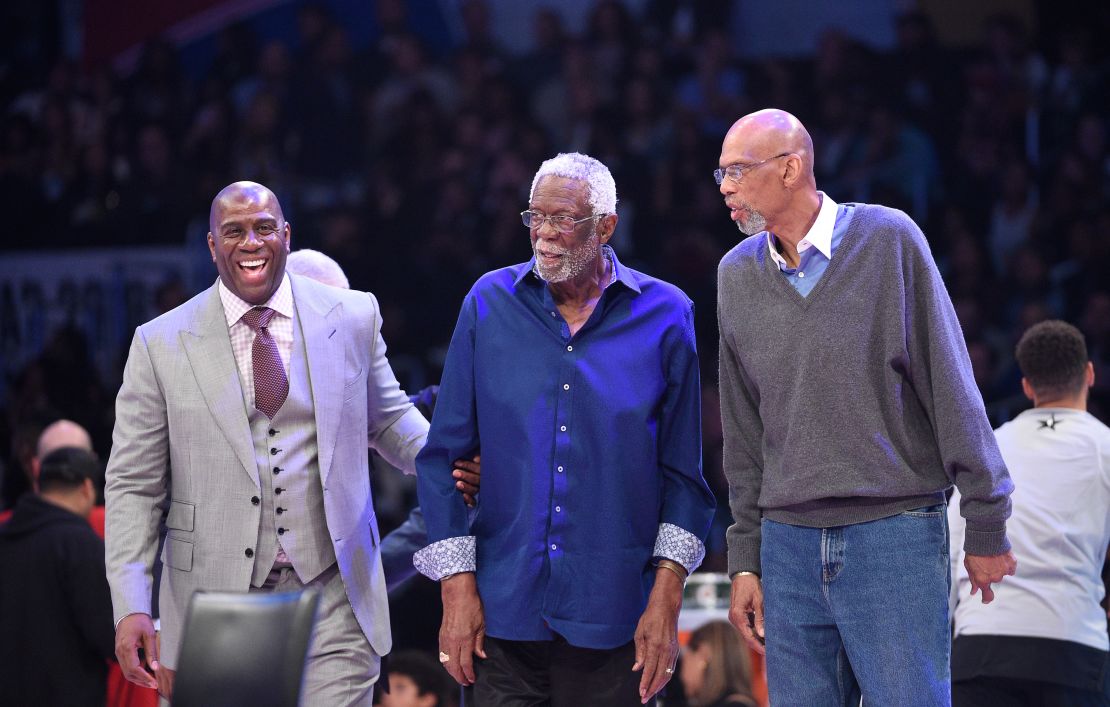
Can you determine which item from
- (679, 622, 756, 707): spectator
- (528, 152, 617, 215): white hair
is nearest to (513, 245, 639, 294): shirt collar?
(528, 152, 617, 215): white hair

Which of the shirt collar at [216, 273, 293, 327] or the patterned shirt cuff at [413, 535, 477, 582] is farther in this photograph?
the shirt collar at [216, 273, 293, 327]

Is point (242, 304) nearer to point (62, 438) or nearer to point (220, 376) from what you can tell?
point (220, 376)

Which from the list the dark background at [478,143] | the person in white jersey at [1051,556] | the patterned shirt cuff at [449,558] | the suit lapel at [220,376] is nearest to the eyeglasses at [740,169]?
the patterned shirt cuff at [449,558]

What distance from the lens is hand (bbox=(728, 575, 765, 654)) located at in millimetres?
2740

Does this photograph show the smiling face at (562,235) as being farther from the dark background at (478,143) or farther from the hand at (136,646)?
the dark background at (478,143)

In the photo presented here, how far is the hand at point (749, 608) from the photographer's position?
2740 mm

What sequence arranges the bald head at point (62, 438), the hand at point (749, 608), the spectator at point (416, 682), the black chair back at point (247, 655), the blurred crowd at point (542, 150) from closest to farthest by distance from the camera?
1. the black chair back at point (247, 655)
2. the hand at point (749, 608)
3. the bald head at point (62, 438)
4. the spectator at point (416, 682)
5. the blurred crowd at point (542, 150)

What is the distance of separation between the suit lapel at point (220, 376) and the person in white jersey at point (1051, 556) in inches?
82.6

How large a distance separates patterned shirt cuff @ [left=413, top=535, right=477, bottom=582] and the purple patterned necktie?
48cm

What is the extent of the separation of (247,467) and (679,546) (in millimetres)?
945

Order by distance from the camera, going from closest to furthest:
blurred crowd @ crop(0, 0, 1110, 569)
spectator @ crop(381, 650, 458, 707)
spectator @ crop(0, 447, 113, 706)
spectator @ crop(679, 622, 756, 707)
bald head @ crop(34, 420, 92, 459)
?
spectator @ crop(0, 447, 113, 706) < bald head @ crop(34, 420, 92, 459) < spectator @ crop(679, 622, 756, 707) < spectator @ crop(381, 650, 458, 707) < blurred crowd @ crop(0, 0, 1110, 569)

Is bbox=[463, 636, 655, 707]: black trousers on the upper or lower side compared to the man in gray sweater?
lower

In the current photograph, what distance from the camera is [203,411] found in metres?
2.91

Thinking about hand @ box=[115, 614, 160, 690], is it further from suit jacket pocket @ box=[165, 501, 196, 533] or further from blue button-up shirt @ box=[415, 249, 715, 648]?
blue button-up shirt @ box=[415, 249, 715, 648]
